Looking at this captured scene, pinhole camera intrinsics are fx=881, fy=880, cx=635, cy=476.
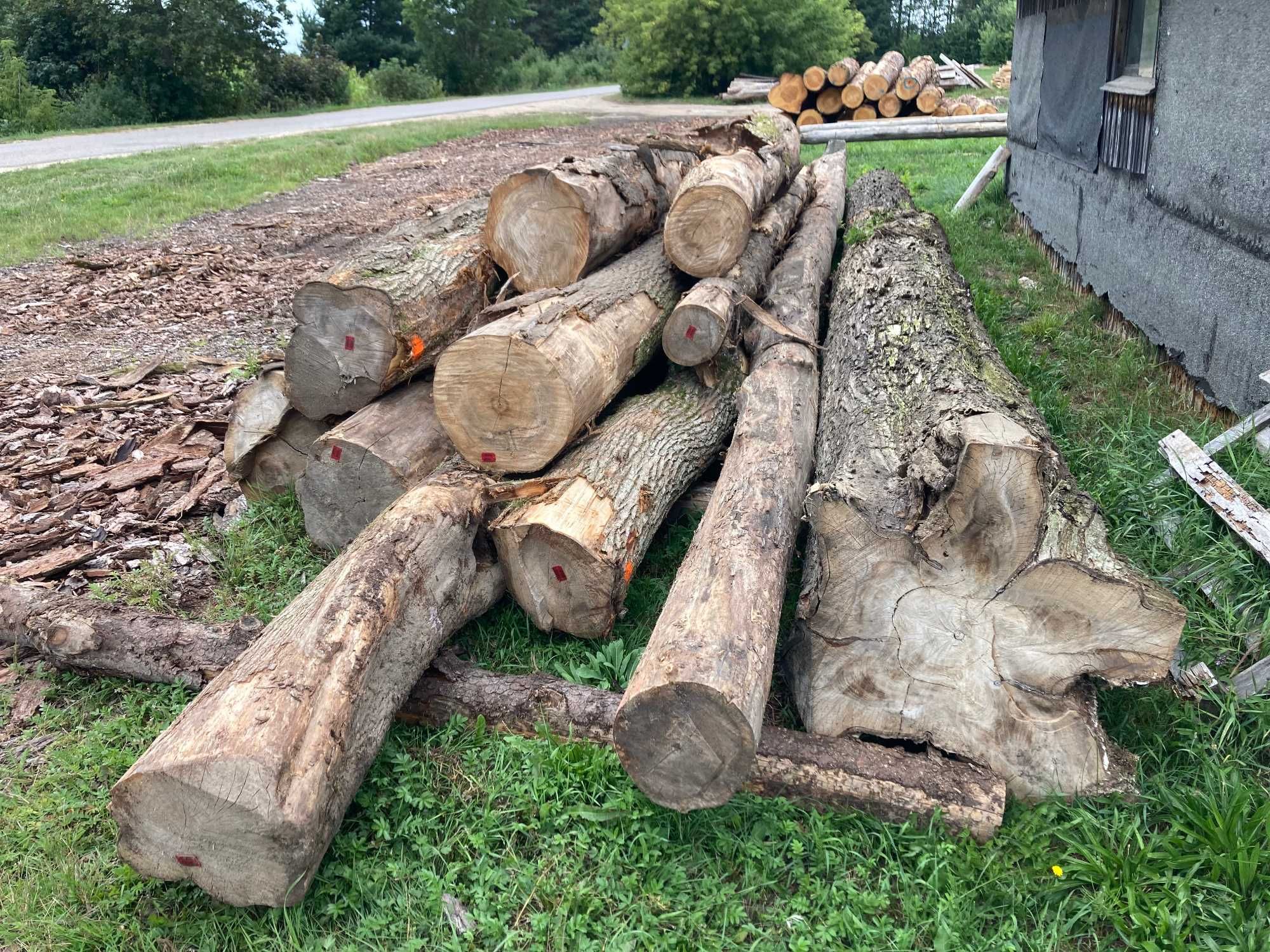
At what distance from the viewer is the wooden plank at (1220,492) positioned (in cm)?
321

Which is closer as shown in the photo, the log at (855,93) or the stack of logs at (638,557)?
the stack of logs at (638,557)

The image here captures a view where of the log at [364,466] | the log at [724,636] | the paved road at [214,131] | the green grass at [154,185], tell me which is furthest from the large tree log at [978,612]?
the paved road at [214,131]

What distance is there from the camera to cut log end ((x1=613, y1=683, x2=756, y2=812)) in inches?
90.7

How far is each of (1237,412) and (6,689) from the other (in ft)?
18.0

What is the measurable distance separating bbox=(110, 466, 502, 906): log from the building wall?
156 inches

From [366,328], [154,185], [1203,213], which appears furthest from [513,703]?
[154,185]

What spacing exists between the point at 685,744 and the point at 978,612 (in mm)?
997

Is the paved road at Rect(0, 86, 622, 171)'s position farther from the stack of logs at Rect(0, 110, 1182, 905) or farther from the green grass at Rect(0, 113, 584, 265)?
the stack of logs at Rect(0, 110, 1182, 905)

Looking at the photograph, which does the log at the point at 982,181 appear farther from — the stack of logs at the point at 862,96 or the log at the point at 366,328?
the log at the point at 366,328

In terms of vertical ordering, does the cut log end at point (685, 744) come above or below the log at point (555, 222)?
below

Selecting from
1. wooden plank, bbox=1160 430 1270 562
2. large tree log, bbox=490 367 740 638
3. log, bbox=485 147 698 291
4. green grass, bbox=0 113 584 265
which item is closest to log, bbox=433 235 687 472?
large tree log, bbox=490 367 740 638

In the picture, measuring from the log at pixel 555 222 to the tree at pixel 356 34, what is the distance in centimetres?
3917

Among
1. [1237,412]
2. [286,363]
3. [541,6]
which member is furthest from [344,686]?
[541,6]

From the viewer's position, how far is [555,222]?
464 cm
